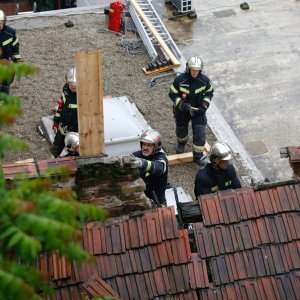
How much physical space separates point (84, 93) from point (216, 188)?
239cm

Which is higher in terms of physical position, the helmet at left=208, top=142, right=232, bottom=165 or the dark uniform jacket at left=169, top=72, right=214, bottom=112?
the helmet at left=208, top=142, right=232, bottom=165

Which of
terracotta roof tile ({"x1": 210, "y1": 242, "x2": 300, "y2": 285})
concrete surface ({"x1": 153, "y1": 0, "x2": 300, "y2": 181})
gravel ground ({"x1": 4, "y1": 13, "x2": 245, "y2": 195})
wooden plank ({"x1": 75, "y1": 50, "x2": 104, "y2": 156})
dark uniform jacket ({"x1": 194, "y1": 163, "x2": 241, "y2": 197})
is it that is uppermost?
wooden plank ({"x1": 75, "y1": 50, "x2": 104, "y2": 156})

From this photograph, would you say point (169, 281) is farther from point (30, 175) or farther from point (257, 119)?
point (257, 119)

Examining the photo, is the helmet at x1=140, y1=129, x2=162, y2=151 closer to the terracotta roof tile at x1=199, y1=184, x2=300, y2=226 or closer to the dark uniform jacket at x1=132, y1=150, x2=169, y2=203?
the dark uniform jacket at x1=132, y1=150, x2=169, y2=203

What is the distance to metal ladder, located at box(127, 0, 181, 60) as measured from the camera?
13062mm

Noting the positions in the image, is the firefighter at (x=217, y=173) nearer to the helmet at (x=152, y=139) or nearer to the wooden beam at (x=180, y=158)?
the helmet at (x=152, y=139)

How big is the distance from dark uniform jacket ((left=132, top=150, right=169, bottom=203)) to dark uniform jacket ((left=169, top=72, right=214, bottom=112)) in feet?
5.97

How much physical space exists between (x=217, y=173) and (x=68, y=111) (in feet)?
7.60

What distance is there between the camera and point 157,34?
A: 13.2m

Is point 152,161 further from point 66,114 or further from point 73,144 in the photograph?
point 66,114

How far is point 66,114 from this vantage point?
9.48 m

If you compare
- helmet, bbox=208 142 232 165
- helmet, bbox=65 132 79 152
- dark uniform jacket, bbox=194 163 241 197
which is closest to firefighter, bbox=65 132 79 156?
helmet, bbox=65 132 79 152

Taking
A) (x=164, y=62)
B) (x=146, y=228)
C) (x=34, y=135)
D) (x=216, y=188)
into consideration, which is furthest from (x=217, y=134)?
(x=146, y=228)

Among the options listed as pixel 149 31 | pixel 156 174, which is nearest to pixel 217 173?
pixel 156 174
